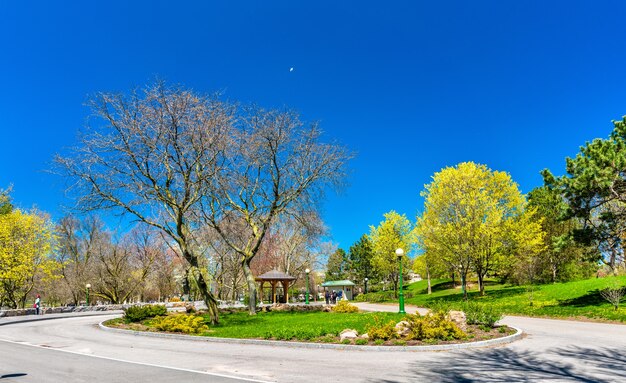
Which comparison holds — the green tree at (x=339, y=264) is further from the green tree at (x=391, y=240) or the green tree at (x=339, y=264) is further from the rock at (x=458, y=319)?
the rock at (x=458, y=319)

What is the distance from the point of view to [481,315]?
1465cm

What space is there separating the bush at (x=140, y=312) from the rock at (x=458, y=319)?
55.6ft

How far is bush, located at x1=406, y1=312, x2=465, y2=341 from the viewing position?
1208cm

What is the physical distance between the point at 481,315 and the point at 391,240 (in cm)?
3426


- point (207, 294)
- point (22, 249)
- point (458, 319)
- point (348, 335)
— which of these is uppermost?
point (22, 249)

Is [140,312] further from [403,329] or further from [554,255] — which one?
[554,255]

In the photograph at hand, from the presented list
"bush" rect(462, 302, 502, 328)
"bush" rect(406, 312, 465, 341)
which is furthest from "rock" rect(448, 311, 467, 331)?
"bush" rect(406, 312, 465, 341)

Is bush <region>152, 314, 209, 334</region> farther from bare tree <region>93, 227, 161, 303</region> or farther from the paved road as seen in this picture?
bare tree <region>93, 227, 161, 303</region>

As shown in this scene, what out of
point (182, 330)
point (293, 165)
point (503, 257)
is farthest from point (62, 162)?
point (503, 257)

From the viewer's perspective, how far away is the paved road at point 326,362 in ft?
26.6

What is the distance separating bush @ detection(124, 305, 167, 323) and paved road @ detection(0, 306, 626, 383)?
798 cm

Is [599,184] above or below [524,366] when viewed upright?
above

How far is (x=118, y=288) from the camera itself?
46.9 metres

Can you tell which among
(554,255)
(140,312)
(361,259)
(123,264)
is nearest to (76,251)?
(123,264)
